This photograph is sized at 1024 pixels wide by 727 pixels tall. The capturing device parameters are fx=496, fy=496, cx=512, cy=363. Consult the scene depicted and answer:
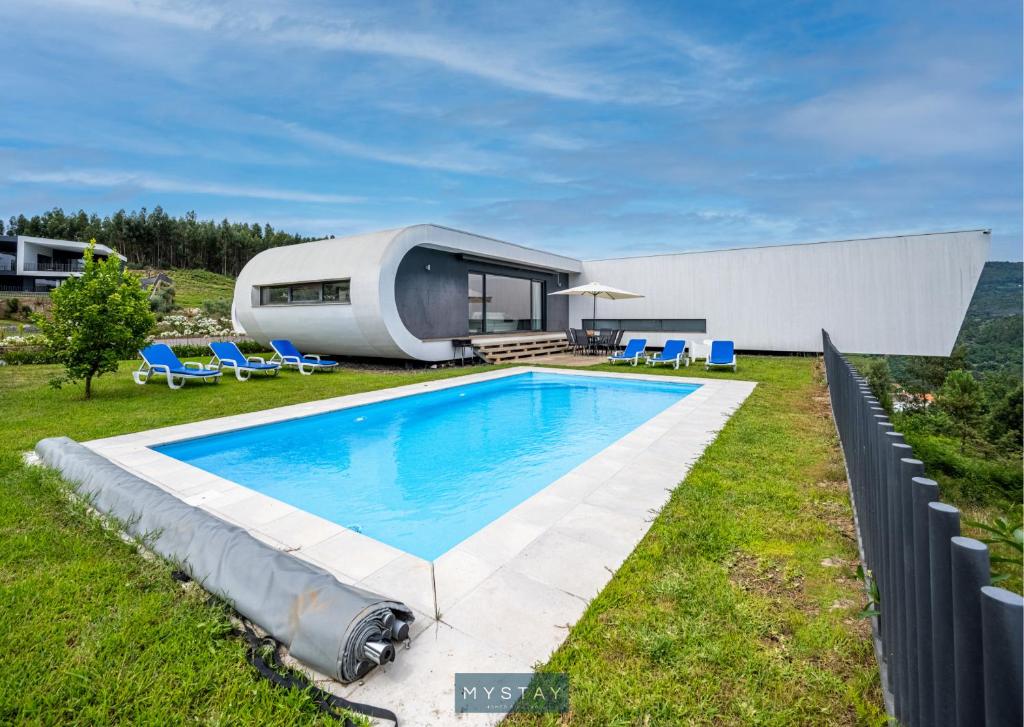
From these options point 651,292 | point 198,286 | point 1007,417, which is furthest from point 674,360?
point 198,286

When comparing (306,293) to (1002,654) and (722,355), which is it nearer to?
(722,355)

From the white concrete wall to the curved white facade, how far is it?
20.6 feet

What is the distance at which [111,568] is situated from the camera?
2.81m

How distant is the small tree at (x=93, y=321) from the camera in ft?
26.3

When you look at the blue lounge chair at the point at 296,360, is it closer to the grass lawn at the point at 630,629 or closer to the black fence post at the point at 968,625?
the grass lawn at the point at 630,629

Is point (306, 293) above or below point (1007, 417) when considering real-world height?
above

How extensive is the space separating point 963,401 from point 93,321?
3122 cm

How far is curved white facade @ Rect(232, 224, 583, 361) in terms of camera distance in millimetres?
11742

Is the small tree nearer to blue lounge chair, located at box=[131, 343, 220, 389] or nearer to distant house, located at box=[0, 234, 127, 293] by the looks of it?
blue lounge chair, located at box=[131, 343, 220, 389]

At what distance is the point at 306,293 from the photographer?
44.1 feet

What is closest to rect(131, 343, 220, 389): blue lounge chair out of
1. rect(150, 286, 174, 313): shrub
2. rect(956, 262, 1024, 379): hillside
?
rect(956, 262, 1024, 379): hillside

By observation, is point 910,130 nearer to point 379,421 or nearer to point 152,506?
point 379,421

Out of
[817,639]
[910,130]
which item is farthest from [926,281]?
[817,639]

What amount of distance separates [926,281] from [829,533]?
15.0 m
